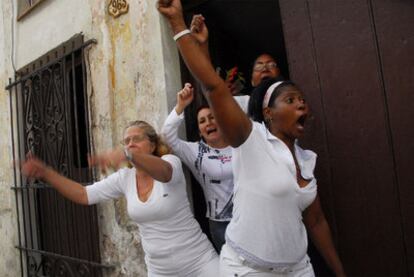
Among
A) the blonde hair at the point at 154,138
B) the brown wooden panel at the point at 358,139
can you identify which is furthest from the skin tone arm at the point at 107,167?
the brown wooden panel at the point at 358,139

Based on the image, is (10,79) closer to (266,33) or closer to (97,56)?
(97,56)

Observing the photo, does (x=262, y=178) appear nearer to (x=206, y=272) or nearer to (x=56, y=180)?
(x=206, y=272)

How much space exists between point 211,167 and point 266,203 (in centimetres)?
101

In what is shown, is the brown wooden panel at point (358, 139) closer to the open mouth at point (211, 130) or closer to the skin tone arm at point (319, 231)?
the skin tone arm at point (319, 231)

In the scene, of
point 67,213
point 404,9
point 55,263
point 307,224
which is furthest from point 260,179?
point 55,263

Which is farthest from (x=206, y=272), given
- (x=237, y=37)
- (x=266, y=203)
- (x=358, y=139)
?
(x=237, y=37)

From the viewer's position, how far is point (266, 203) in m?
1.59

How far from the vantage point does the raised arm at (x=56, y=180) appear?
8.18ft

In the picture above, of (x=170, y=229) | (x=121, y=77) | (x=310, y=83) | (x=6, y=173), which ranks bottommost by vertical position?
(x=170, y=229)

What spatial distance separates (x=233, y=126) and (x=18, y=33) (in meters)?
4.50

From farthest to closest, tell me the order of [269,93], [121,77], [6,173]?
[6,173] → [121,77] → [269,93]

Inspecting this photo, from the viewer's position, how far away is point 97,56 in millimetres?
3721

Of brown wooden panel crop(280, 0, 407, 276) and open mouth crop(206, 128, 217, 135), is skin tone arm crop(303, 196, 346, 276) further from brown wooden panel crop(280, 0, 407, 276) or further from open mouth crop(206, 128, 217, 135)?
open mouth crop(206, 128, 217, 135)

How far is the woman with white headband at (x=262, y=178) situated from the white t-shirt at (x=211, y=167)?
72cm
